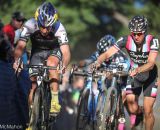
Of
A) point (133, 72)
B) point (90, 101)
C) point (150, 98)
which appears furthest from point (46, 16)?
point (90, 101)

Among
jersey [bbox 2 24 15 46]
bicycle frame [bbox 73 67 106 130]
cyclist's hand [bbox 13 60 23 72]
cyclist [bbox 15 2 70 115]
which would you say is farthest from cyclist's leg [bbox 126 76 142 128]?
jersey [bbox 2 24 15 46]

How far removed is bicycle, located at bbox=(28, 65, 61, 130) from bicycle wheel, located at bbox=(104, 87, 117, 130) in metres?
1.02

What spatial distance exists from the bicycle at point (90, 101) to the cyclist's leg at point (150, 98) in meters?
0.77

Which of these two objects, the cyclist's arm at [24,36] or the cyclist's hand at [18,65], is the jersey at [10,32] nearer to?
the cyclist's arm at [24,36]

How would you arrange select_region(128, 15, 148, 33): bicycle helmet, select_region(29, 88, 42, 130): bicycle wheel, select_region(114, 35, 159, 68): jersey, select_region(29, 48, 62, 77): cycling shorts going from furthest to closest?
1. select_region(29, 48, 62, 77): cycling shorts
2. select_region(114, 35, 159, 68): jersey
3. select_region(128, 15, 148, 33): bicycle helmet
4. select_region(29, 88, 42, 130): bicycle wheel

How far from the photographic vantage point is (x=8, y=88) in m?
10.1

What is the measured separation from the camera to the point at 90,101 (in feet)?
47.8

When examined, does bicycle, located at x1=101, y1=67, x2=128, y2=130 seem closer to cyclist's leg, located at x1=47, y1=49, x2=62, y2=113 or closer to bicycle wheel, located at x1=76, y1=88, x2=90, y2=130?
cyclist's leg, located at x1=47, y1=49, x2=62, y2=113

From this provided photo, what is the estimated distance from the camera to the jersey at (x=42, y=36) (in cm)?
1291

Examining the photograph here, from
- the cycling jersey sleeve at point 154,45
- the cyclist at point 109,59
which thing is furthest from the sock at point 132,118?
the cycling jersey sleeve at point 154,45

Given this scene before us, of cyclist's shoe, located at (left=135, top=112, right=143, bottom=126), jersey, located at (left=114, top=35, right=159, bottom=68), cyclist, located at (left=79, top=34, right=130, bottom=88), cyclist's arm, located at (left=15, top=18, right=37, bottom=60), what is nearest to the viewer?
cyclist's arm, located at (left=15, top=18, right=37, bottom=60)

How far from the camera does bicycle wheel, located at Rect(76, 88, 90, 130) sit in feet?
47.5

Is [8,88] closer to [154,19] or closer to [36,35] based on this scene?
[36,35]

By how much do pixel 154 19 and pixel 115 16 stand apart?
5.17 meters
